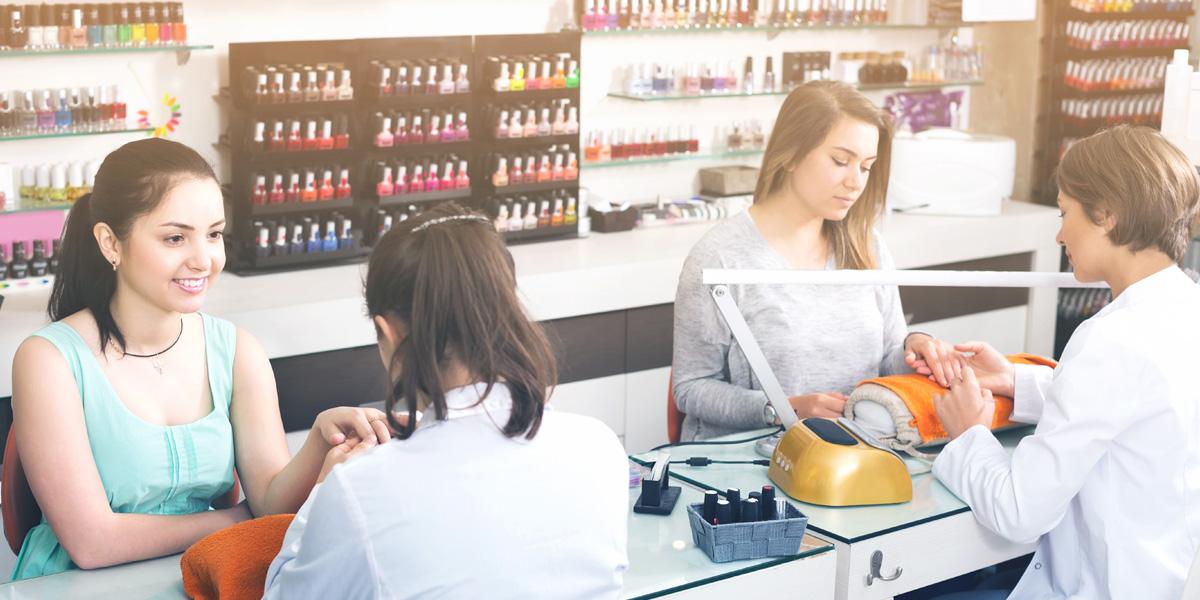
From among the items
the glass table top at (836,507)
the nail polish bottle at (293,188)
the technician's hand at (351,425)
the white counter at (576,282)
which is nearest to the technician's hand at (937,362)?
the glass table top at (836,507)

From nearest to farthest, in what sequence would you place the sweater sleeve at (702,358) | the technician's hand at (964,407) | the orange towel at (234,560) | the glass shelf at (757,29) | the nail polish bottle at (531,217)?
1. the orange towel at (234,560)
2. the technician's hand at (964,407)
3. the sweater sleeve at (702,358)
4. the nail polish bottle at (531,217)
5. the glass shelf at (757,29)

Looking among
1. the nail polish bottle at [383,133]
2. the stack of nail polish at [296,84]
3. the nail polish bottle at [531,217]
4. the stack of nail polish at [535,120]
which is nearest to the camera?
the stack of nail polish at [296,84]

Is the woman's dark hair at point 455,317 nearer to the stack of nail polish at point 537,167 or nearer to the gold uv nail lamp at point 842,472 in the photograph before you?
the gold uv nail lamp at point 842,472

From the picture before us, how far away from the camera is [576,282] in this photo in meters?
3.86

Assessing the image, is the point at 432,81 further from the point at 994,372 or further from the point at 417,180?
the point at 994,372

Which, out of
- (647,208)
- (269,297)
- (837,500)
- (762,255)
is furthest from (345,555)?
(647,208)

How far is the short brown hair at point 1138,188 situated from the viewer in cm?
197

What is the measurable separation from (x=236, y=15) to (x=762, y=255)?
1.93 m

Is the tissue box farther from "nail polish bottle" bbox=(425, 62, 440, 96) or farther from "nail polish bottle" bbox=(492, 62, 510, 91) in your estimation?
"nail polish bottle" bbox=(425, 62, 440, 96)

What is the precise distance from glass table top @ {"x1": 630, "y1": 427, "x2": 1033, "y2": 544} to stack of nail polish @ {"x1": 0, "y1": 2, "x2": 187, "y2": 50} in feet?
6.71

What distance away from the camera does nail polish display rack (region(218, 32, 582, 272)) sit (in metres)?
3.71

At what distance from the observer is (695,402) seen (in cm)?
268

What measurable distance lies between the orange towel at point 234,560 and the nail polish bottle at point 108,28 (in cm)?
216

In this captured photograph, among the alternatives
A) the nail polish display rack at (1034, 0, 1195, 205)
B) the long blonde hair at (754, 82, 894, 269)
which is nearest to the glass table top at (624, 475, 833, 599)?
the long blonde hair at (754, 82, 894, 269)
